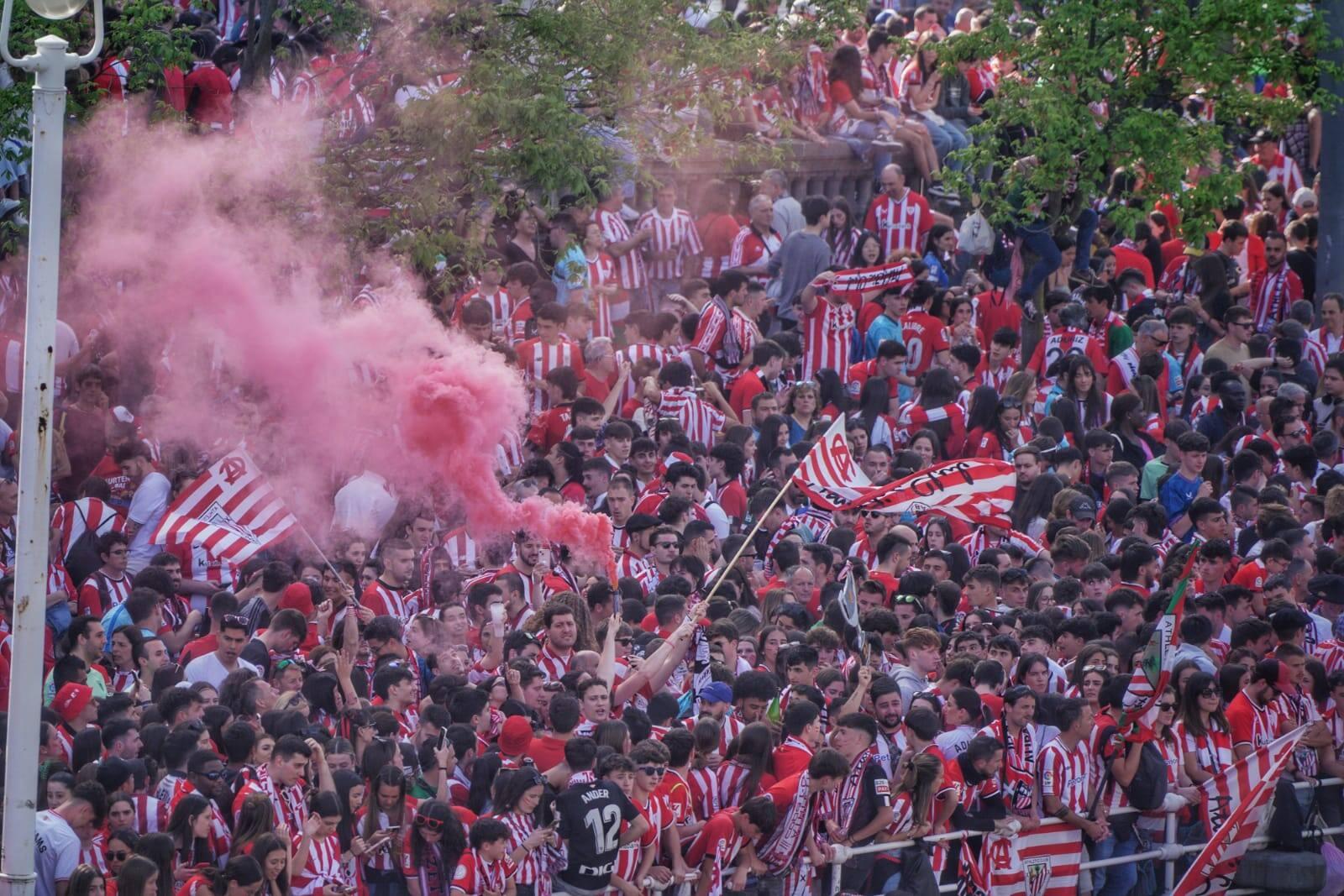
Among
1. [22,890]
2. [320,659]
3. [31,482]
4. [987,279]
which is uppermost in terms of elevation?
[31,482]

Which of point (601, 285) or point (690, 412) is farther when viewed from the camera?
point (601, 285)

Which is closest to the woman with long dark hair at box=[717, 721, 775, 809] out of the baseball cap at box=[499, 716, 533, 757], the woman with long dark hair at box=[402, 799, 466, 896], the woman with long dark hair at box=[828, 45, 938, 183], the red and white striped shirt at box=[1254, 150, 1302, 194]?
the baseball cap at box=[499, 716, 533, 757]

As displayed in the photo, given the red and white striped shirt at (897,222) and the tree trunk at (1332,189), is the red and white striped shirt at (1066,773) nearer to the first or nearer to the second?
Answer: the red and white striped shirt at (897,222)

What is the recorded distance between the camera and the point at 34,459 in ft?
31.6

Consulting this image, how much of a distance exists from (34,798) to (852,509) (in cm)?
680

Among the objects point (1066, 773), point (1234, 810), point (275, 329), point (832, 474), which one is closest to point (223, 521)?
point (275, 329)

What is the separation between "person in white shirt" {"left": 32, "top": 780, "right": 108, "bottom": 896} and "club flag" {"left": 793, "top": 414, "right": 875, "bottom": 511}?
547 centimetres

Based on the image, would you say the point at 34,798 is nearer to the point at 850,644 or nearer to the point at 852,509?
the point at 850,644

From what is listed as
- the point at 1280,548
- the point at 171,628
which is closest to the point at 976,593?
the point at 1280,548

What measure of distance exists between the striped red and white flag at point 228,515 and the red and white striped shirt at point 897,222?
8312mm

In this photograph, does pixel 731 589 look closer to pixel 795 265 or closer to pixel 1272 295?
pixel 795 265

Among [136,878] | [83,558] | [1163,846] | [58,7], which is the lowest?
[1163,846]

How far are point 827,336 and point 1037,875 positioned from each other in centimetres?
681

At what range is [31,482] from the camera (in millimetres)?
9586
